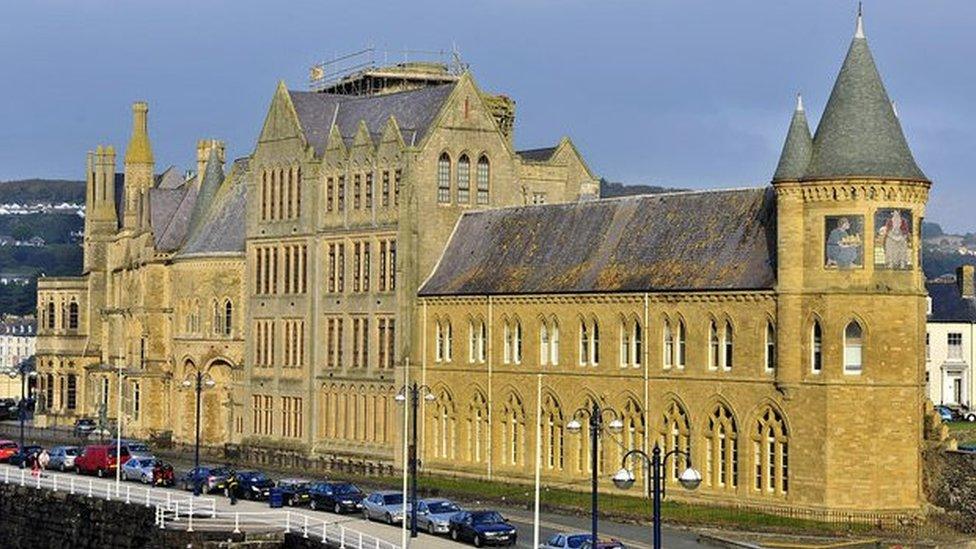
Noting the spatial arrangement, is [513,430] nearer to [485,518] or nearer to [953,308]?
[485,518]

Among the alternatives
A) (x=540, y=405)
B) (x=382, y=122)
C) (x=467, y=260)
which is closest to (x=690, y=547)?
(x=540, y=405)

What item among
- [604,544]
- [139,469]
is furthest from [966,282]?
[604,544]

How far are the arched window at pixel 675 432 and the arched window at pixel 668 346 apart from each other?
164 cm

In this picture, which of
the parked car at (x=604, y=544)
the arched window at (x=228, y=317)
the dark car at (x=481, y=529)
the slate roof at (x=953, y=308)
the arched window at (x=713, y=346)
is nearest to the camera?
the parked car at (x=604, y=544)

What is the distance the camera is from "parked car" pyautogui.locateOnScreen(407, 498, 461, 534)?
2931 inches

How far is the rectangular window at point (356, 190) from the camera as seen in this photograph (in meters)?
109

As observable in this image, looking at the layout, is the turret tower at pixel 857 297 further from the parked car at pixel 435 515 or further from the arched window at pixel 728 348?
the parked car at pixel 435 515

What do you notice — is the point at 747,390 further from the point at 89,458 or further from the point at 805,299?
the point at 89,458

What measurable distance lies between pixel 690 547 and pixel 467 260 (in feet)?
112

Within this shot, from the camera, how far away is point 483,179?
10825cm

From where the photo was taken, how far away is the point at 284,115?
379 ft

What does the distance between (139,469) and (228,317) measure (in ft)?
86.4

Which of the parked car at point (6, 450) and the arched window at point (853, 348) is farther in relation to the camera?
the parked car at point (6, 450)

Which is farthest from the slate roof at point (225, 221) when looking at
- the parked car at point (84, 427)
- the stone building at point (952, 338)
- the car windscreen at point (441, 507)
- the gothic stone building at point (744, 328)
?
the car windscreen at point (441, 507)
